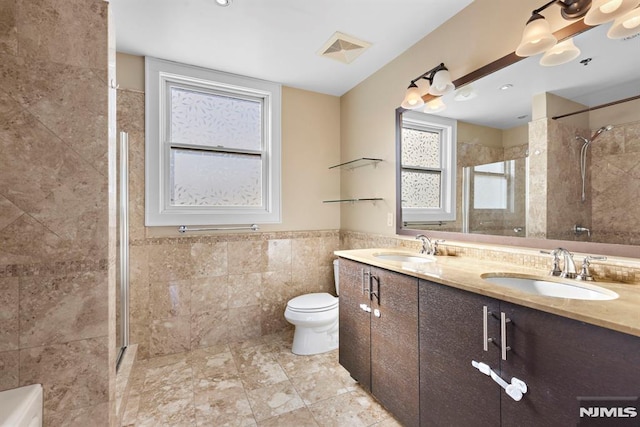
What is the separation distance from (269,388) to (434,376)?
112 cm

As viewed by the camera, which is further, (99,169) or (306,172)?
(306,172)

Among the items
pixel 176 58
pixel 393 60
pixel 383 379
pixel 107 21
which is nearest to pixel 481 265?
pixel 383 379

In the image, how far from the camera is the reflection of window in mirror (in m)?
1.51

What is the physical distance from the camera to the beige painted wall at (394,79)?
1.47m

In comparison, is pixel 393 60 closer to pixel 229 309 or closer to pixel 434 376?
pixel 434 376

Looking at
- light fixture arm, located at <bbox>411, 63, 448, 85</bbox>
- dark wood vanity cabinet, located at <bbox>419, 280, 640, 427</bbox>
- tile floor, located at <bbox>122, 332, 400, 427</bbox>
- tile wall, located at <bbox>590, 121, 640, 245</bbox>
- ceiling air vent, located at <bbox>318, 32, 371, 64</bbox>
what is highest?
ceiling air vent, located at <bbox>318, 32, 371, 64</bbox>

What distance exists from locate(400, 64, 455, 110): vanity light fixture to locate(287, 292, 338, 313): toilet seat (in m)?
1.65

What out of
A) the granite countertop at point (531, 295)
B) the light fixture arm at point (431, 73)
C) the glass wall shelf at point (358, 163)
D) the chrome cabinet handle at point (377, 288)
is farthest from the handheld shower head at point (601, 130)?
the glass wall shelf at point (358, 163)

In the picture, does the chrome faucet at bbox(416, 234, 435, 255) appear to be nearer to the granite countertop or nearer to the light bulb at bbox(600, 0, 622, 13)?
the granite countertop

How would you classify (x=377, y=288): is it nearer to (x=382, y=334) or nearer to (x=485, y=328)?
(x=382, y=334)

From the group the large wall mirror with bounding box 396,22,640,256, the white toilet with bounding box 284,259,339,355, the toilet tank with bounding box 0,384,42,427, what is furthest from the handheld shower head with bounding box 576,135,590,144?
the toilet tank with bounding box 0,384,42,427

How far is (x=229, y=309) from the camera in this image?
243cm

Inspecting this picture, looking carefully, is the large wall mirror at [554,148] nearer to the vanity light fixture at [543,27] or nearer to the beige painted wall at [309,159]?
the vanity light fixture at [543,27]

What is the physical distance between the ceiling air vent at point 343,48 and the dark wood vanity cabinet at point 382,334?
1569 millimetres
